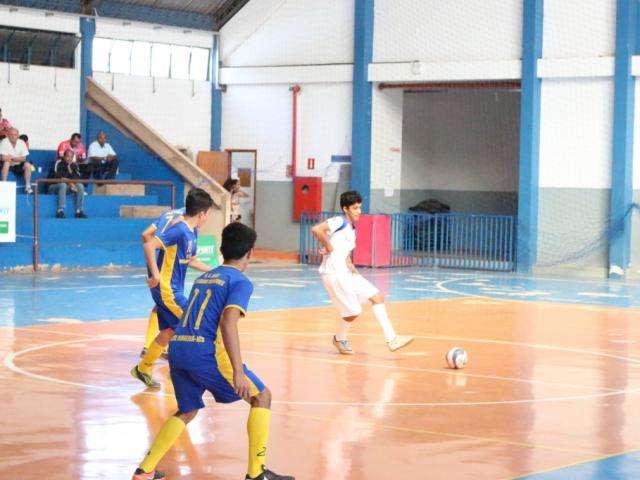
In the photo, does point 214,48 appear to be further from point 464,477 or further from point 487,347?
point 464,477

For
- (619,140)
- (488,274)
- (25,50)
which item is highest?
(25,50)

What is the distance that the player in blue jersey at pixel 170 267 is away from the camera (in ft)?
43.0

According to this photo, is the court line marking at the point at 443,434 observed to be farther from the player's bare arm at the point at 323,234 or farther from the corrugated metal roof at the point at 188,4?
the corrugated metal roof at the point at 188,4

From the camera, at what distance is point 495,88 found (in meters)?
34.5

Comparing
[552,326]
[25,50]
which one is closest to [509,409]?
[552,326]

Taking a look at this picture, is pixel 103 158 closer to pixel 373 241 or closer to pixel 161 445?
pixel 373 241

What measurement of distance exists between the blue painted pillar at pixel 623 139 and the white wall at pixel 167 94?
43.5ft

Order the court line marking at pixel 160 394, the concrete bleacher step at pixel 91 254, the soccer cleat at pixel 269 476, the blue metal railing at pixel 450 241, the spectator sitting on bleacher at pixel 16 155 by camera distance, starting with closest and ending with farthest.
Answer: the soccer cleat at pixel 269 476, the court line marking at pixel 160 394, the concrete bleacher step at pixel 91 254, the spectator sitting on bleacher at pixel 16 155, the blue metal railing at pixel 450 241

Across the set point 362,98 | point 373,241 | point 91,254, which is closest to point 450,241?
point 373,241

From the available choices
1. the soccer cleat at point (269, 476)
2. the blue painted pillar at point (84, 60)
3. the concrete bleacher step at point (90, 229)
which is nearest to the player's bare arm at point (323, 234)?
the soccer cleat at point (269, 476)

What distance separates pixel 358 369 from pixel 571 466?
18.1ft

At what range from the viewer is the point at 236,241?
8.55 meters

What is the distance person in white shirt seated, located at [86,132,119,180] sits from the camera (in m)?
33.2

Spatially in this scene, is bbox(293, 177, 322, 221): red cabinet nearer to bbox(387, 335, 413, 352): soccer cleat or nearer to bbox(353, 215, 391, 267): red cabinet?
bbox(353, 215, 391, 267): red cabinet
